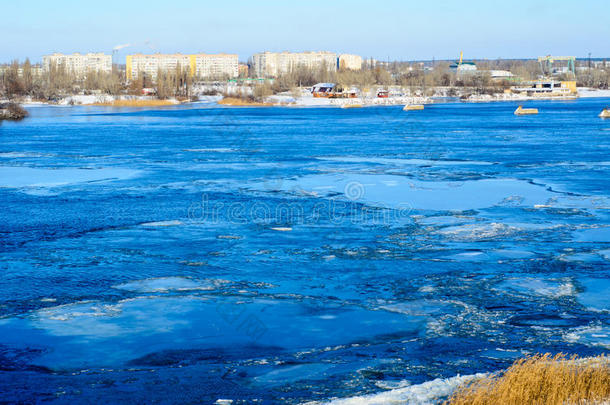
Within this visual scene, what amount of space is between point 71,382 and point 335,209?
6.73 m

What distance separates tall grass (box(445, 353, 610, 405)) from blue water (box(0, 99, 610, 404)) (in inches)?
29.7

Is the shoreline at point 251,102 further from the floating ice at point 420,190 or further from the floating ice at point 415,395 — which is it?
the floating ice at point 415,395

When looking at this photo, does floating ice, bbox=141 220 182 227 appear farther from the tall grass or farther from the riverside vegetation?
the riverside vegetation

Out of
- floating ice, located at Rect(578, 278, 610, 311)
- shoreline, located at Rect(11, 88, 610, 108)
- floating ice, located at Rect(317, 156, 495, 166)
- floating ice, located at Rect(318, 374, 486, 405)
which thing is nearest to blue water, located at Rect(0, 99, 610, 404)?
floating ice, located at Rect(578, 278, 610, 311)

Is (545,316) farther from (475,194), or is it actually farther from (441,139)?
(441,139)

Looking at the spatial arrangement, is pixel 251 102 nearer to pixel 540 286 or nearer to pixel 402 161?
pixel 402 161

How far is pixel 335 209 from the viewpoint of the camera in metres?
11.3

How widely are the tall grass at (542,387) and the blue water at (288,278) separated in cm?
75

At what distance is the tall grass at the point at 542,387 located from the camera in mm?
4117

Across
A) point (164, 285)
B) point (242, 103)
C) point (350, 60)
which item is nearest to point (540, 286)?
point (164, 285)

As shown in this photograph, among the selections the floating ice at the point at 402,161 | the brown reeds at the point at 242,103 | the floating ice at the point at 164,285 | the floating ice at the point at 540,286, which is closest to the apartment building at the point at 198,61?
the brown reeds at the point at 242,103

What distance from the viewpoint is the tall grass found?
4117mm

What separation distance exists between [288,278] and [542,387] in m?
3.60

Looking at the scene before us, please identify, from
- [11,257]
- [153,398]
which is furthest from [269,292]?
[11,257]
